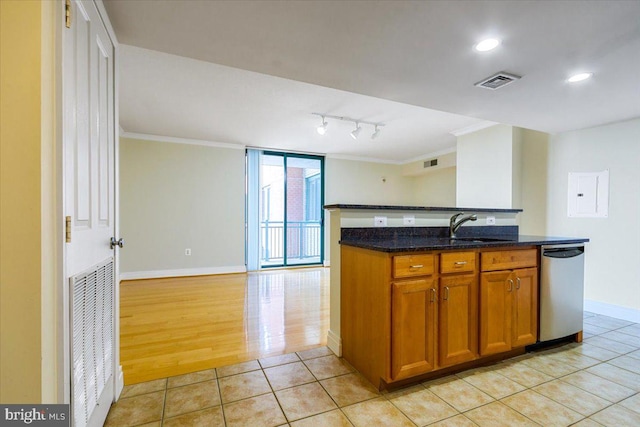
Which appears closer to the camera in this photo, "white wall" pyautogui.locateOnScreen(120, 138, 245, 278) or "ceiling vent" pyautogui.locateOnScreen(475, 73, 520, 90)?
"ceiling vent" pyautogui.locateOnScreen(475, 73, 520, 90)

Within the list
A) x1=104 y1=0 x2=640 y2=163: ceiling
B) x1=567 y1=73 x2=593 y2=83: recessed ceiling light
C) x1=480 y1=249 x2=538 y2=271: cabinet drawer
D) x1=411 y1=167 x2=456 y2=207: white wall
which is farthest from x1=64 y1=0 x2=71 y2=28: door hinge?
x1=411 y1=167 x2=456 y2=207: white wall

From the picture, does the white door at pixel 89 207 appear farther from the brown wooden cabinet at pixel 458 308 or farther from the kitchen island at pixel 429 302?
the brown wooden cabinet at pixel 458 308

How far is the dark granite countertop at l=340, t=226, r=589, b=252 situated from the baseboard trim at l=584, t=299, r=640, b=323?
1437 mm

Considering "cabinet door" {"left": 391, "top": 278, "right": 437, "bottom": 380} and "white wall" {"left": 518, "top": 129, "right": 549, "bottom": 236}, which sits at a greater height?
"white wall" {"left": 518, "top": 129, "right": 549, "bottom": 236}

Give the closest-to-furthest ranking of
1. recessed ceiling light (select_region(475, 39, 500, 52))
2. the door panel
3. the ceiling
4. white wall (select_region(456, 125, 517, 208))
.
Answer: the ceiling, recessed ceiling light (select_region(475, 39, 500, 52)), white wall (select_region(456, 125, 517, 208)), the door panel

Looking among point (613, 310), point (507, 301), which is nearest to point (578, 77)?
point (507, 301)

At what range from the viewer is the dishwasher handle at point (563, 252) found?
2312 millimetres

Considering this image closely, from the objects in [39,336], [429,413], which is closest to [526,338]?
[429,413]

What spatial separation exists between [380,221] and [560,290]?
1636 mm

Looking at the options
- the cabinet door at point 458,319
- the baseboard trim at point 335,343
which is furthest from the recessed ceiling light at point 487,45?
the baseboard trim at point 335,343

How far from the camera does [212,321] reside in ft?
9.81

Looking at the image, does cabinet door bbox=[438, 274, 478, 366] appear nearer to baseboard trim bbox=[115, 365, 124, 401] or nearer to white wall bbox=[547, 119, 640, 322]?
baseboard trim bbox=[115, 365, 124, 401]

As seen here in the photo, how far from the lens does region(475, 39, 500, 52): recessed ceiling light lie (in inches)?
67.6

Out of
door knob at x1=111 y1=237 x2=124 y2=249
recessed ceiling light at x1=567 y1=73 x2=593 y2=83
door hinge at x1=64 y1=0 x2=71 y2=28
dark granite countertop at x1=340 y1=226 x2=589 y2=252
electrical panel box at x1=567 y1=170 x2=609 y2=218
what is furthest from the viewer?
electrical panel box at x1=567 y1=170 x2=609 y2=218
